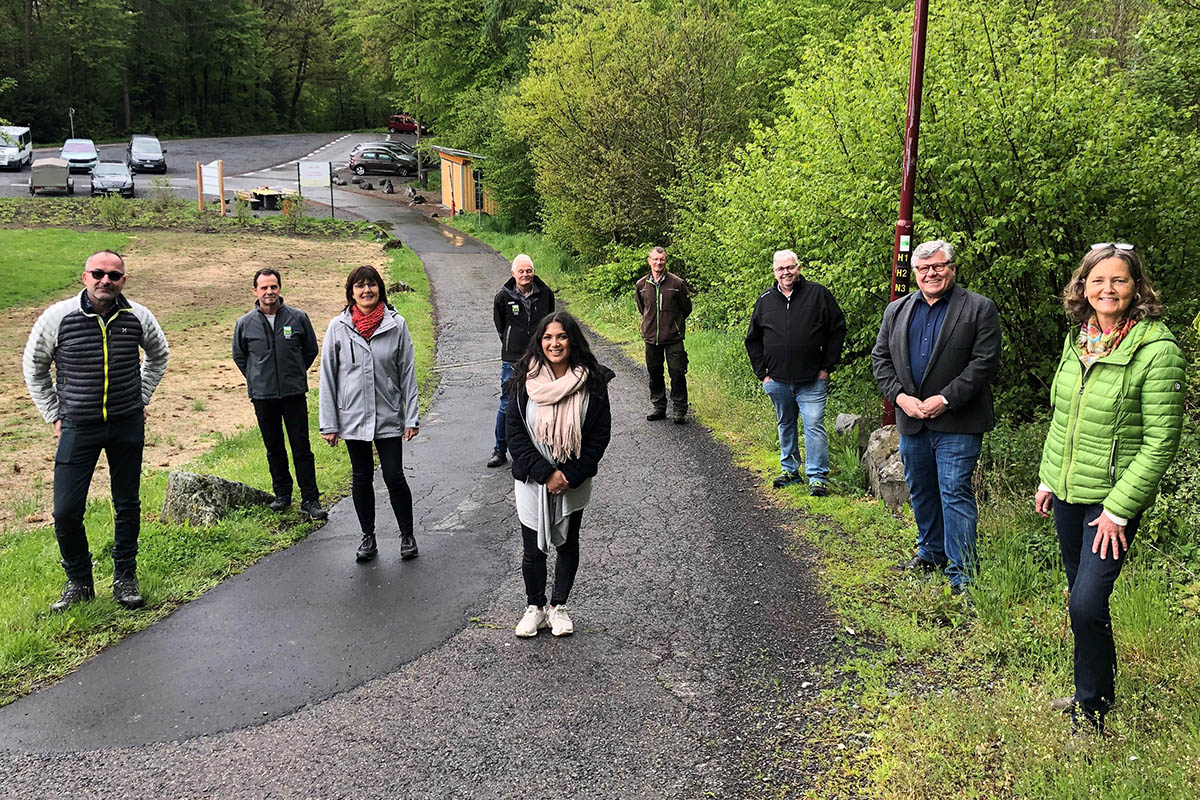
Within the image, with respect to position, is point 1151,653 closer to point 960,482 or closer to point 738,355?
point 960,482

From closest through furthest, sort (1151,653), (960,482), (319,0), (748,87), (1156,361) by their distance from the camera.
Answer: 1. (1156,361)
2. (1151,653)
3. (960,482)
4. (748,87)
5. (319,0)

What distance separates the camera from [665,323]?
9.99 metres

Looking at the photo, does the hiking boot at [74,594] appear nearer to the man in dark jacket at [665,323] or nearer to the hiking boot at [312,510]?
the hiking boot at [312,510]

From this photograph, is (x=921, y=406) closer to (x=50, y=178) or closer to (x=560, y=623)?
(x=560, y=623)

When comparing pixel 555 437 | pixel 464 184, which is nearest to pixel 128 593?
pixel 555 437

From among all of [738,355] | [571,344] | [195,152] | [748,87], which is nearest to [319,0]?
[195,152]

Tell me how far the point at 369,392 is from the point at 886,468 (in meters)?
3.98

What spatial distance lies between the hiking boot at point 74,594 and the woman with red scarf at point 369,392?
166 centimetres

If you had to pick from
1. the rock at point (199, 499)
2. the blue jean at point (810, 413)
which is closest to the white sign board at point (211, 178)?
the rock at point (199, 499)

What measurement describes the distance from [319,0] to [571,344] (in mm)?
78772

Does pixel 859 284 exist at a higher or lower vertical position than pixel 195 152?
lower

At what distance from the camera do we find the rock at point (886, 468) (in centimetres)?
695

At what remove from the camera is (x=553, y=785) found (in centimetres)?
384

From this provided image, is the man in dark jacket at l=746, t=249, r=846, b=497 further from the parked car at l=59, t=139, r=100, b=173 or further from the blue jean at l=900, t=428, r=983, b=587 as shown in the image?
the parked car at l=59, t=139, r=100, b=173
